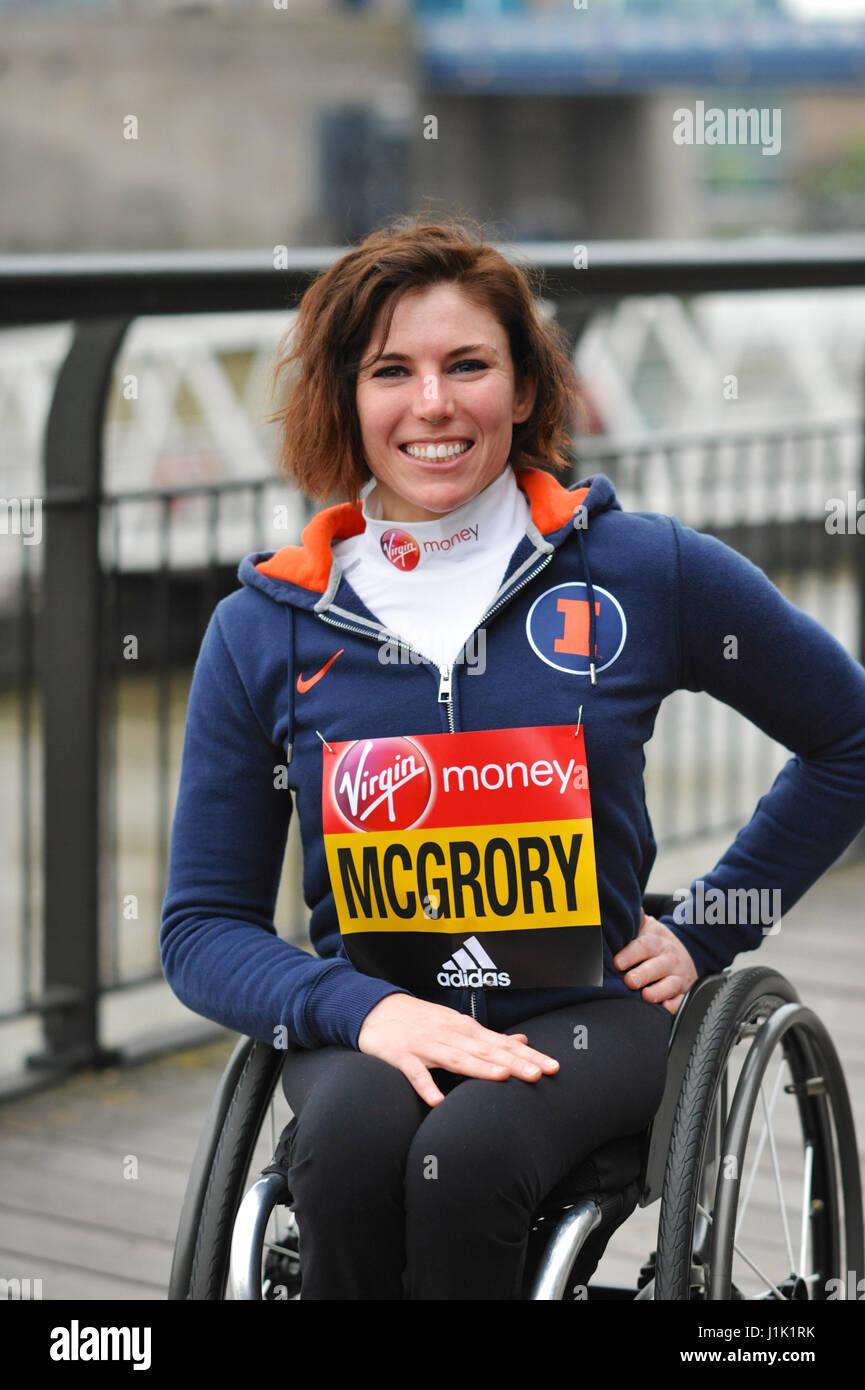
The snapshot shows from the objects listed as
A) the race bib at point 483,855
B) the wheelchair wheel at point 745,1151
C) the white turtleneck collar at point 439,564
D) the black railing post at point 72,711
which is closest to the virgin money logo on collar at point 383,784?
the race bib at point 483,855

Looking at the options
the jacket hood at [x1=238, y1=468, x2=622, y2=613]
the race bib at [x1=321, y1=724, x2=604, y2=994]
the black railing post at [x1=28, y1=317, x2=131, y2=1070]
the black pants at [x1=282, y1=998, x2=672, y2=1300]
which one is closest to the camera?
the black pants at [x1=282, y1=998, x2=672, y2=1300]

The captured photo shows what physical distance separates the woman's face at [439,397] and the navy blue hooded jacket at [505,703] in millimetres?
84

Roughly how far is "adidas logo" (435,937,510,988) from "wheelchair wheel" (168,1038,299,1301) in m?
0.19

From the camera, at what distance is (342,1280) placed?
1.51 meters

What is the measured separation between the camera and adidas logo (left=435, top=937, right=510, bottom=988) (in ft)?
5.33

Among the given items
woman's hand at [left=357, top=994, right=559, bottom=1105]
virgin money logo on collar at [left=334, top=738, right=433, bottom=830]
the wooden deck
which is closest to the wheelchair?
woman's hand at [left=357, top=994, right=559, bottom=1105]

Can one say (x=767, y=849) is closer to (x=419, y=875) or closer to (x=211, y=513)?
(x=419, y=875)

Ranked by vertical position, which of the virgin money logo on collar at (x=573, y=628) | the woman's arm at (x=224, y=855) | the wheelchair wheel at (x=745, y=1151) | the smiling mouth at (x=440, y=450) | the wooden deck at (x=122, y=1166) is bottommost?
the wooden deck at (x=122, y=1166)

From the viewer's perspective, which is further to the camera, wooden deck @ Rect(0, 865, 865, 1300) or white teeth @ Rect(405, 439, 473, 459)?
wooden deck @ Rect(0, 865, 865, 1300)

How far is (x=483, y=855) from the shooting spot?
1.61 m

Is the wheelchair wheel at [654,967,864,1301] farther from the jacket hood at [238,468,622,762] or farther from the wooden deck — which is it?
the wooden deck

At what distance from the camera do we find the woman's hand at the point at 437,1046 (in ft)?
5.06

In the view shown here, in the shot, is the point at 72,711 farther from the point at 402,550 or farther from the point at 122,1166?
the point at 402,550

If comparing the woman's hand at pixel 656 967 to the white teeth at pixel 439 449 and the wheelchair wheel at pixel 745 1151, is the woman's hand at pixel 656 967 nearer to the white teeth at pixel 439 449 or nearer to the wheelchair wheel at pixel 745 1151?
the wheelchair wheel at pixel 745 1151
